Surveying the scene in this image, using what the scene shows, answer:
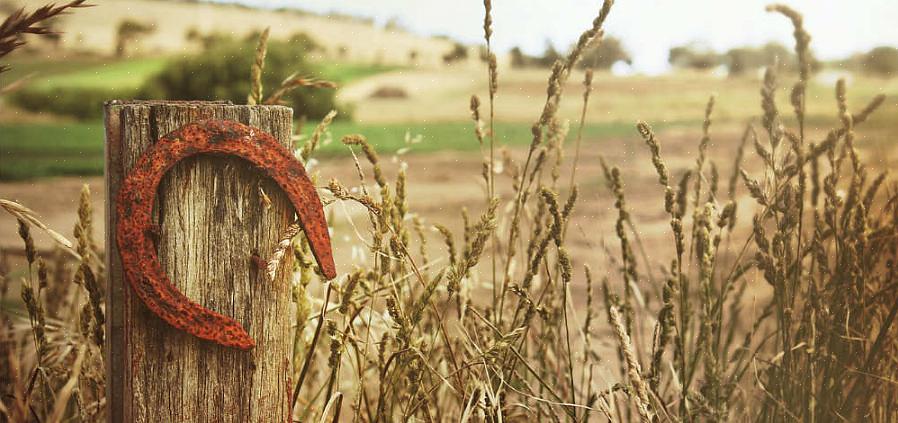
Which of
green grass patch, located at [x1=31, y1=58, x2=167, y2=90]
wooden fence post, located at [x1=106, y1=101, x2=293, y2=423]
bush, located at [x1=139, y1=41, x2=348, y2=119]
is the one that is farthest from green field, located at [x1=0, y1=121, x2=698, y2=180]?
wooden fence post, located at [x1=106, y1=101, x2=293, y2=423]

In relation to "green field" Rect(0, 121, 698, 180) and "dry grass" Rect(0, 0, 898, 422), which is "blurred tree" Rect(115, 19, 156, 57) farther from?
"dry grass" Rect(0, 0, 898, 422)

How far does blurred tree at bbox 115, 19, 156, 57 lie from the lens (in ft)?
40.9

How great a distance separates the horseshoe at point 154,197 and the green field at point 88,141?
27.1 ft

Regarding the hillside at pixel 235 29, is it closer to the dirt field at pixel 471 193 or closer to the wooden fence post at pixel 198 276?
the dirt field at pixel 471 193

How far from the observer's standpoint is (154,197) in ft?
5.04

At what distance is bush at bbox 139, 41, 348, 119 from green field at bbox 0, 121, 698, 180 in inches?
22.3

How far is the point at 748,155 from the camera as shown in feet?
37.2

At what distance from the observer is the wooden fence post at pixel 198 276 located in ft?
5.08

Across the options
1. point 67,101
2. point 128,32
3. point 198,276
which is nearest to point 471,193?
point 128,32

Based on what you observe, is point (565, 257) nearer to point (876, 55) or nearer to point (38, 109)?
point (876, 55)

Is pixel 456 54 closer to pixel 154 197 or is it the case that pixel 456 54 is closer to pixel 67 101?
pixel 67 101

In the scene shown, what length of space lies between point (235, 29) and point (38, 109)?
11.8 feet

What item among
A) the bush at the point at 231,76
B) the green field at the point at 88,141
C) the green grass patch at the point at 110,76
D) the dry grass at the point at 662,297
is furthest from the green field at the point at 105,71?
the dry grass at the point at 662,297

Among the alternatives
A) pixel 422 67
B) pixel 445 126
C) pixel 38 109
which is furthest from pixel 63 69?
pixel 445 126
